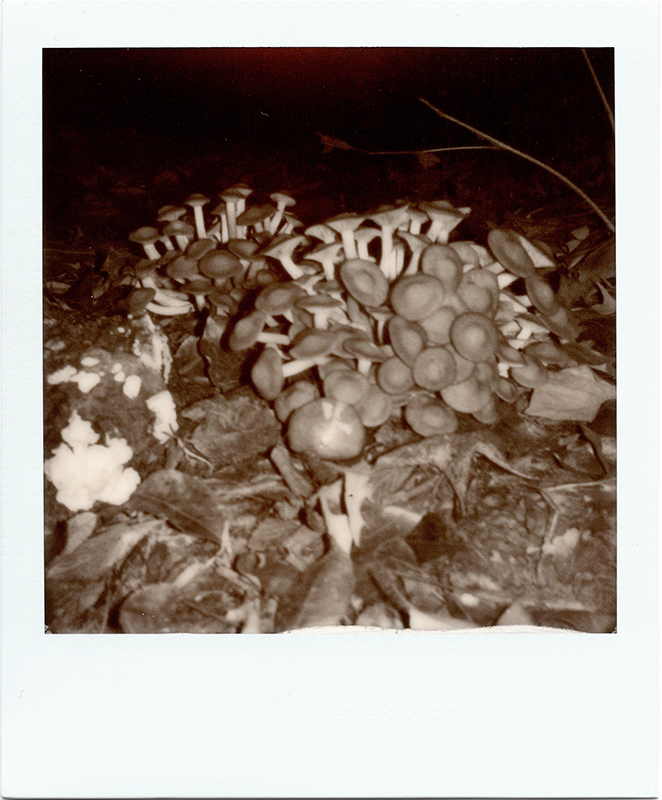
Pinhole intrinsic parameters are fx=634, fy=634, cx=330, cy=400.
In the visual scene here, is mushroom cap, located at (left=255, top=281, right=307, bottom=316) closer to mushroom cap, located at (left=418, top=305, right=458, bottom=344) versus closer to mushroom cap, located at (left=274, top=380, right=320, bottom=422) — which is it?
mushroom cap, located at (left=274, top=380, right=320, bottom=422)

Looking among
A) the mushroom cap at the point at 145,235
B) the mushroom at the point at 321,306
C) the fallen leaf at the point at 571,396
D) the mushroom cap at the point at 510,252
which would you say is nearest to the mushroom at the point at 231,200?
the mushroom cap at the point at 145,235

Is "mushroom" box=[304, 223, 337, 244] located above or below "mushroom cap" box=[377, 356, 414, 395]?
above

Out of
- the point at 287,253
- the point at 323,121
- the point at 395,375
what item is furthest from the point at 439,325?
the point at 323,121

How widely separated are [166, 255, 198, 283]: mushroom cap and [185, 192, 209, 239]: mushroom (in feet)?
0.29

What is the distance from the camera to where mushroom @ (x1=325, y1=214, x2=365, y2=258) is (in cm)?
205

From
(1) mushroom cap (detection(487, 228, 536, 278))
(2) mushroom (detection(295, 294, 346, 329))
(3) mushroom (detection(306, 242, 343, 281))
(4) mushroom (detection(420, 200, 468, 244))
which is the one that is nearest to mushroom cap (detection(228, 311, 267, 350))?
(2) mushroom (detection(295, 294, 346, 329))

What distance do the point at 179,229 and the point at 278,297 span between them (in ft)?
1.34

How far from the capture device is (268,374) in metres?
A: 2.03

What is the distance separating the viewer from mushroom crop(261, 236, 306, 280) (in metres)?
2.04

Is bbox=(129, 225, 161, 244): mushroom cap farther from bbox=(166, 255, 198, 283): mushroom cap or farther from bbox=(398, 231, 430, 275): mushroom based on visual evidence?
bbox=(398, 231, 430, 275): mushroom

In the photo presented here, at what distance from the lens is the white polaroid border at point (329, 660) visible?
6.77 ft

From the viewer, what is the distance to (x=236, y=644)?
2082mm
